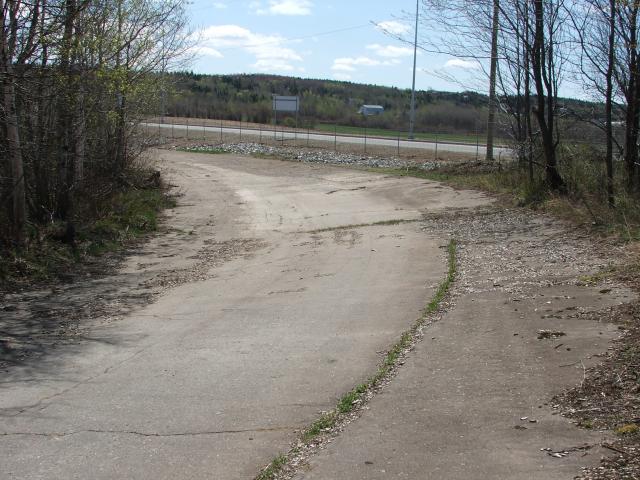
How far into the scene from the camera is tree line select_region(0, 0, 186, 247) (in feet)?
36.2

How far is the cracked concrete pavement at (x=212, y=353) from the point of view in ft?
16.3

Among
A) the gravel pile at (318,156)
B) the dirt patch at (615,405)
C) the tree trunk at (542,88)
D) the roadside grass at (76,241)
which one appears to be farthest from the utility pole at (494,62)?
the dirt patch at (615,405)

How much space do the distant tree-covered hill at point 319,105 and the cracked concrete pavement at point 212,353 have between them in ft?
144

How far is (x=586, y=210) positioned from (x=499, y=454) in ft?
38.4

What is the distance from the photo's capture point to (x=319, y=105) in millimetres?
106438

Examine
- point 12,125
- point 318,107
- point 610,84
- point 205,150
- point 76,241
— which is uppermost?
point 318,107

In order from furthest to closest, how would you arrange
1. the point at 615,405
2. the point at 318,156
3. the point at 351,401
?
the point at 318,156, the point at 351,401, the point at 615,405

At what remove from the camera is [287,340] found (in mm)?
7906

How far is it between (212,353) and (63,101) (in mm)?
8399

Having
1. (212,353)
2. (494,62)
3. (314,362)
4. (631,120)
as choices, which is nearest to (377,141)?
(494,62)

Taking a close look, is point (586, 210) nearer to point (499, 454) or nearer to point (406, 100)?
point (499, 454)

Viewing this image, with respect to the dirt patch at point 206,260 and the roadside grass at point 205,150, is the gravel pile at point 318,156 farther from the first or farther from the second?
the dirt patch at point 206,260

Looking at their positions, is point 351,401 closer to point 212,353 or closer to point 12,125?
point 212,353

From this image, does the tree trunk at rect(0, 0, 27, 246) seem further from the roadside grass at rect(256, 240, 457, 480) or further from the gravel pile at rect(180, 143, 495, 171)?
the gravel pile at rect(180, 143, 495, 171)
